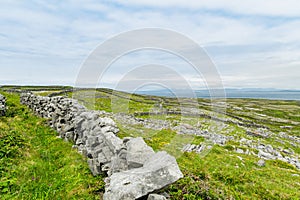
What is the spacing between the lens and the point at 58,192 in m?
8.20

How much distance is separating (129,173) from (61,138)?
31.7 ft

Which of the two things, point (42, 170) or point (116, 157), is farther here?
point (42, 170)

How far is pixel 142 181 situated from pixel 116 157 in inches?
110

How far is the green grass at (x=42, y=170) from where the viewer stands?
26.5 feet

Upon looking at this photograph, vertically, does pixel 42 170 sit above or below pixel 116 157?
below

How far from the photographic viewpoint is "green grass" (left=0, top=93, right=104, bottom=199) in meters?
8.09

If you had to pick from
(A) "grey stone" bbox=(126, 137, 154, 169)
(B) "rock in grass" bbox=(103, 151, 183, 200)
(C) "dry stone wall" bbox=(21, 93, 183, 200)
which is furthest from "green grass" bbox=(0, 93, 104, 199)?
(B) "rock in grass" bbox=(103, 151, 183, 200)

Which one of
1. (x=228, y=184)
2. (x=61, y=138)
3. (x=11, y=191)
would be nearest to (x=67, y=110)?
(x=61, y=138)

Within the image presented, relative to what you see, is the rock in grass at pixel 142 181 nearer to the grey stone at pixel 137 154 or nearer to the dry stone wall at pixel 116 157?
the dry stone wall at pixel 116 157

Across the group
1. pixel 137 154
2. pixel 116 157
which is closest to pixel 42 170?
pixel 116 157

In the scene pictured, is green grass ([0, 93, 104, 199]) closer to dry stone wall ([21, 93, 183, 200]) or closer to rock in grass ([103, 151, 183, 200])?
dry stone wall ([21, 93, 183, 200])

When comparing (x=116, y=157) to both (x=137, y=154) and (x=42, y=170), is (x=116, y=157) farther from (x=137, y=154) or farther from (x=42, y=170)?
(x=42, y=170)

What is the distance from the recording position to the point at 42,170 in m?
9.95

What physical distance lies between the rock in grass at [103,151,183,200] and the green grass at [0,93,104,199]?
1745 millimetres
